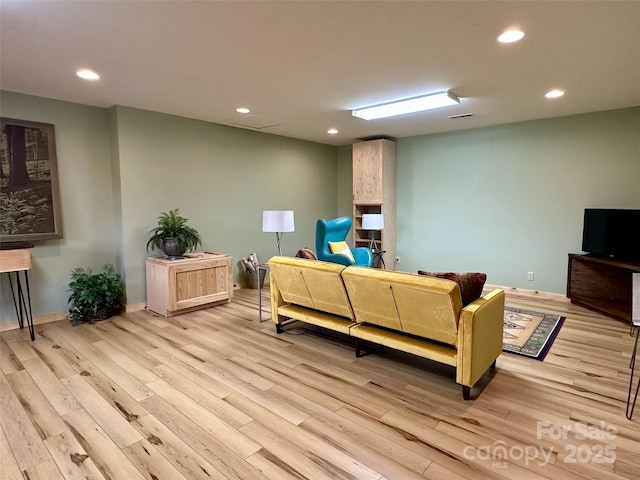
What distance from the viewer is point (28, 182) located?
3844 millimetres

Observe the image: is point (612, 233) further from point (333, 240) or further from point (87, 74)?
point (87, 74)

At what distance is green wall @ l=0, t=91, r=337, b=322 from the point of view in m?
4.08

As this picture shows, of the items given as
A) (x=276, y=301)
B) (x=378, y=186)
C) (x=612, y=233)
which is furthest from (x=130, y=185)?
(x=612, y=233)

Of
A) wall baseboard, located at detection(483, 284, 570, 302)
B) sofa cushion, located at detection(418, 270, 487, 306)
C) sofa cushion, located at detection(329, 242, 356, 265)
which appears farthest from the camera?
wall baseboard, located at detection(483, 284, 570, 302)

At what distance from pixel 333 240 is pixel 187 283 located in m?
2.00

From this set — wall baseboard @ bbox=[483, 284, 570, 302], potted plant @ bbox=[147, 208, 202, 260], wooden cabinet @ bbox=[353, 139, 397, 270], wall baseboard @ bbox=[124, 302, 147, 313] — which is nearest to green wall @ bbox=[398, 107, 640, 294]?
wall baseboard @ bbox=[483, 284, 570, 302]

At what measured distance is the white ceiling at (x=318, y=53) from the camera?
2141mm

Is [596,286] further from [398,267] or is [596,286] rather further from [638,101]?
[398,267]

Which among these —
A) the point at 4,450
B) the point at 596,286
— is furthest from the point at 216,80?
the point at 596,286

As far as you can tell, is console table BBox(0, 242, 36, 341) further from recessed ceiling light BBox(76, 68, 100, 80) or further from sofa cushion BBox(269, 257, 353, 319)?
sofa cushion BBox(269, 257, 353, 319)

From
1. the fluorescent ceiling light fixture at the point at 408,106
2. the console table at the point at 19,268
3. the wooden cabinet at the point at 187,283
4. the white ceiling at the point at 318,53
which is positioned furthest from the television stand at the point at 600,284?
the console table at the point at 19,268

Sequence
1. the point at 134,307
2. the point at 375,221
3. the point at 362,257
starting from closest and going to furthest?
the point at 134,307, the point at 362,257, the point at 375,221

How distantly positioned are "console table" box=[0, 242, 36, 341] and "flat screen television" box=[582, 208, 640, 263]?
6.52 meters

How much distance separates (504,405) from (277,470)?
1609 mm
